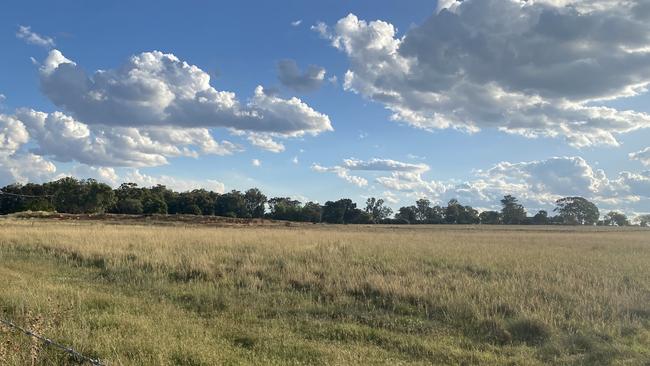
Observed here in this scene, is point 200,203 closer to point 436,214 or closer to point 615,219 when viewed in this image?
point 436,214

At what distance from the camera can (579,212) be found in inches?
6147

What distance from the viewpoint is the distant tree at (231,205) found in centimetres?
12731

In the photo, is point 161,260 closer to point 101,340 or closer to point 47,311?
point 47,311

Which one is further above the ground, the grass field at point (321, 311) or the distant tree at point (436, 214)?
the distant tree at point (436, 214)

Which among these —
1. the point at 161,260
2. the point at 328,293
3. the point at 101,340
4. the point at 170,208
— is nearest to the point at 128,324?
the point at 101,340

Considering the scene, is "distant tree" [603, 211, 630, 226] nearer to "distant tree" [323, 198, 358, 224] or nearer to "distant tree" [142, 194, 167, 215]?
"distant tree" [323, 198, 358, 224]

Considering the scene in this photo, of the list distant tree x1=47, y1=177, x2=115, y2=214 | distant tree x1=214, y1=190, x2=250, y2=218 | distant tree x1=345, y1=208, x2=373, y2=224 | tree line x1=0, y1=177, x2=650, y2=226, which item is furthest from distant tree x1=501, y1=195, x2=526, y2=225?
distant tree x1=47, y1=177, x2=115, y2=214

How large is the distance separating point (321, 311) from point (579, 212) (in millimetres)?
162609

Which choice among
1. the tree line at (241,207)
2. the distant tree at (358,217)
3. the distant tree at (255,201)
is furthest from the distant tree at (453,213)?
the distant tree at (255,201)

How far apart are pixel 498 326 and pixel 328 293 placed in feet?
14.5

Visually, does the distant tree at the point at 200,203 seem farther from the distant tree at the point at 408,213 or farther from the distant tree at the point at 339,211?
the distant tree at the point at 408,213

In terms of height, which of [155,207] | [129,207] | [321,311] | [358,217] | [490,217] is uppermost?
[490,217]

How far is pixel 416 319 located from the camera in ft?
34.7

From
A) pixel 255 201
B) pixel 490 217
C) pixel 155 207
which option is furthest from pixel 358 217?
pixel 155 207
